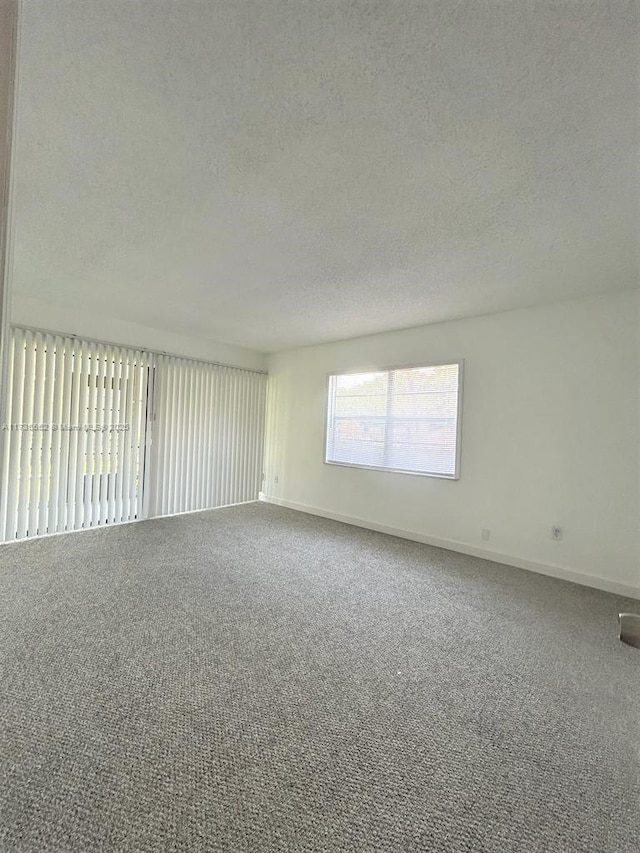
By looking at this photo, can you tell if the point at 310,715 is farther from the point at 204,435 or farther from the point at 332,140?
the point at 204,435

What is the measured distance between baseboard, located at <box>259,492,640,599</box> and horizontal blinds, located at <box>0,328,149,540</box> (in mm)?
2628

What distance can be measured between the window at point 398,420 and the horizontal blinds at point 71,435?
261 cm

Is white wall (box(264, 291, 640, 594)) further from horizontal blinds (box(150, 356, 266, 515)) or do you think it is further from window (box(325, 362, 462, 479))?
horizontal blinds (box(150, 356, 266, 515))

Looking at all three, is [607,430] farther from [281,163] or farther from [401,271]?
[281,163]

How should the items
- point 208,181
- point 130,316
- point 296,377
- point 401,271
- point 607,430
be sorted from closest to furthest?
1. point 208,181
2. point 401,271
3. point 607,430
4. point 130,316
5. point 296,377

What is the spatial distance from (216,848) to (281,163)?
2.58 meters

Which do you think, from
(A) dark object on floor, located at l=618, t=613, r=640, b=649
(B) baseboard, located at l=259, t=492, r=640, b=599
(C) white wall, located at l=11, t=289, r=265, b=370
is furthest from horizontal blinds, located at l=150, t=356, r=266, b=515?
(A) dark object on floor, located at l=618, t=613, r=640, b=649

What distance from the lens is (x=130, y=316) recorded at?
4.24 m

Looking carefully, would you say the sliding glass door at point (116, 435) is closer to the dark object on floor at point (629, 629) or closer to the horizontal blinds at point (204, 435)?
the horizontal blinds at point (204, 435)

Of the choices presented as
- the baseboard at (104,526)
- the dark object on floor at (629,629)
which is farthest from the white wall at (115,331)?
the dark object on floor at (629,629)

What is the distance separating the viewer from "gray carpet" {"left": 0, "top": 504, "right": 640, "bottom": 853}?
1.19 m

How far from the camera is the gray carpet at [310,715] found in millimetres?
1190

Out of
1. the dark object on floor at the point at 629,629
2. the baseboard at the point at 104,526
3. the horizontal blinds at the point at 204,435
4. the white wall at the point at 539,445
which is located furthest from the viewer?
the horizontal blinds at the point at 204,435

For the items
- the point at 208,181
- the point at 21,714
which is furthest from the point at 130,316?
the point at 21,714
